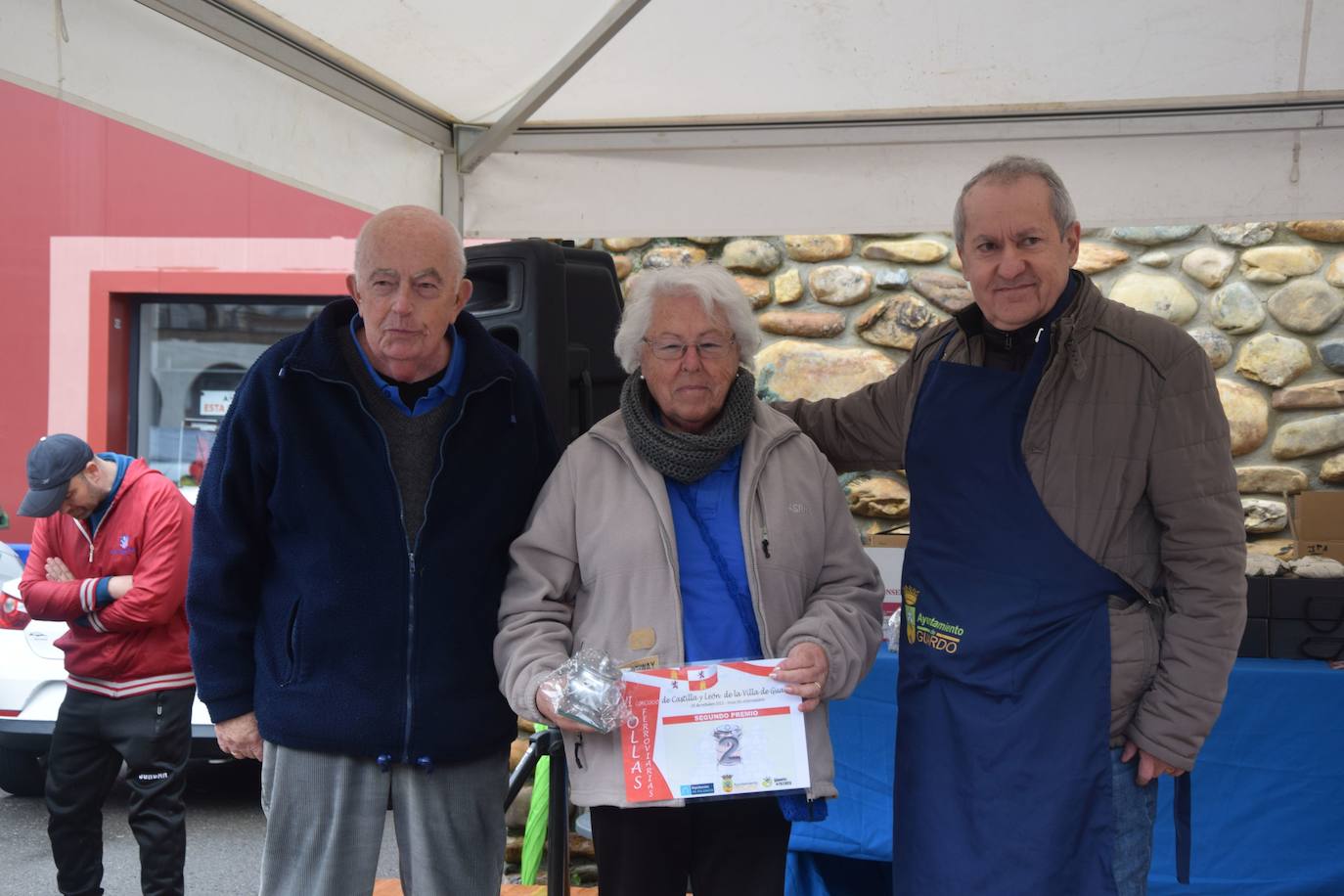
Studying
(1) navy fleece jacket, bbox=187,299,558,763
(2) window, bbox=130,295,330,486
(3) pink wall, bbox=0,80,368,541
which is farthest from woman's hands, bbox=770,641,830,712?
(2) window, bbox=130,295,330,486

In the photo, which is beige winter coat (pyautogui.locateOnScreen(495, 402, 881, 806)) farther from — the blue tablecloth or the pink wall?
the pink wall

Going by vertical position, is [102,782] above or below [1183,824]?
below

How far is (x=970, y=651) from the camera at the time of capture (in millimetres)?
1922

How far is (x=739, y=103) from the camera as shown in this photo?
2975 millimetres

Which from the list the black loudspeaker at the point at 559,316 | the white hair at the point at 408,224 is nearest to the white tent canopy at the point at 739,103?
the black loudspeaker at the point at 559,316

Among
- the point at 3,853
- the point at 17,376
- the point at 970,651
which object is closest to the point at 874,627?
the point at 970,651

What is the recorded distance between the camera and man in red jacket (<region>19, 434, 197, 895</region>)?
3816 mm

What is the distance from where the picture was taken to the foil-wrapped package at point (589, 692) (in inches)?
68.9

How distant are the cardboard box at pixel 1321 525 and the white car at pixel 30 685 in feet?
14.4

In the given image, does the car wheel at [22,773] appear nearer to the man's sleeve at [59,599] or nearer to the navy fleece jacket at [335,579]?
the man's sleeve at [59,599]

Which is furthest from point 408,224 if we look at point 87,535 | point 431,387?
point 87,535

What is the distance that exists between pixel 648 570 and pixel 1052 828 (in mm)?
801

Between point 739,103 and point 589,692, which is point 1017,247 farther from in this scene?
point 739,103

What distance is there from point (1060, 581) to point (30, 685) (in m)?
4.76
